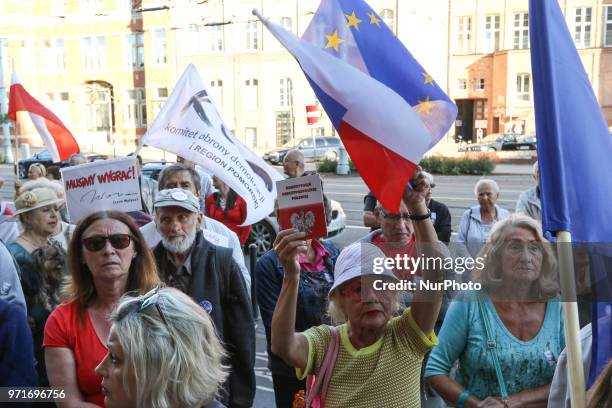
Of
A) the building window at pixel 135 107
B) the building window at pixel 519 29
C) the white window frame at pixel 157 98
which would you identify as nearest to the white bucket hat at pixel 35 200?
the white window frame at pixel 157 98

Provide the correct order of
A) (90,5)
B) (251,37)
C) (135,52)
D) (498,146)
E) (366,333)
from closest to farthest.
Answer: (366,333)
(498,146)
(90,5)
(251,37)
(135,52)

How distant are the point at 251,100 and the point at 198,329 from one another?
41035mm

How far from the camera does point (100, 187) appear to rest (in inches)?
156

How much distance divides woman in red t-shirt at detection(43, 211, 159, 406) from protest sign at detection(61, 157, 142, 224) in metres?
0.70

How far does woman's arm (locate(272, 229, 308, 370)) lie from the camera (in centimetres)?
253

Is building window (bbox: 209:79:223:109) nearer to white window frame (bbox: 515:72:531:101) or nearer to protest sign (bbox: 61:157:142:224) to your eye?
white window frame (bbox: 515:72:531:101)

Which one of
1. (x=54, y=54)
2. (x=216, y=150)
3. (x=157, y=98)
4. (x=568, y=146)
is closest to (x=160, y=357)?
(x=568, y=146)

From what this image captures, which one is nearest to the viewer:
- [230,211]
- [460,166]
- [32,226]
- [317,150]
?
[32,226]

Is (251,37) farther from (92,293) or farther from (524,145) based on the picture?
(92,293)

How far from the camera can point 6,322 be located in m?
2.67

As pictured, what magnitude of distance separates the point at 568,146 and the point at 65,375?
2.25 meters

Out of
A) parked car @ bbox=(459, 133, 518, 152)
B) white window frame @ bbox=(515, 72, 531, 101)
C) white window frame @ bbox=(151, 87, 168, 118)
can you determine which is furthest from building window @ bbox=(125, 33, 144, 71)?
white window frame @ bbox=(515, 72, 531, 101)

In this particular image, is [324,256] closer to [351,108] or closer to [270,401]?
[351,108]

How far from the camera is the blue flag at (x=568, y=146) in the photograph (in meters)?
2.29
